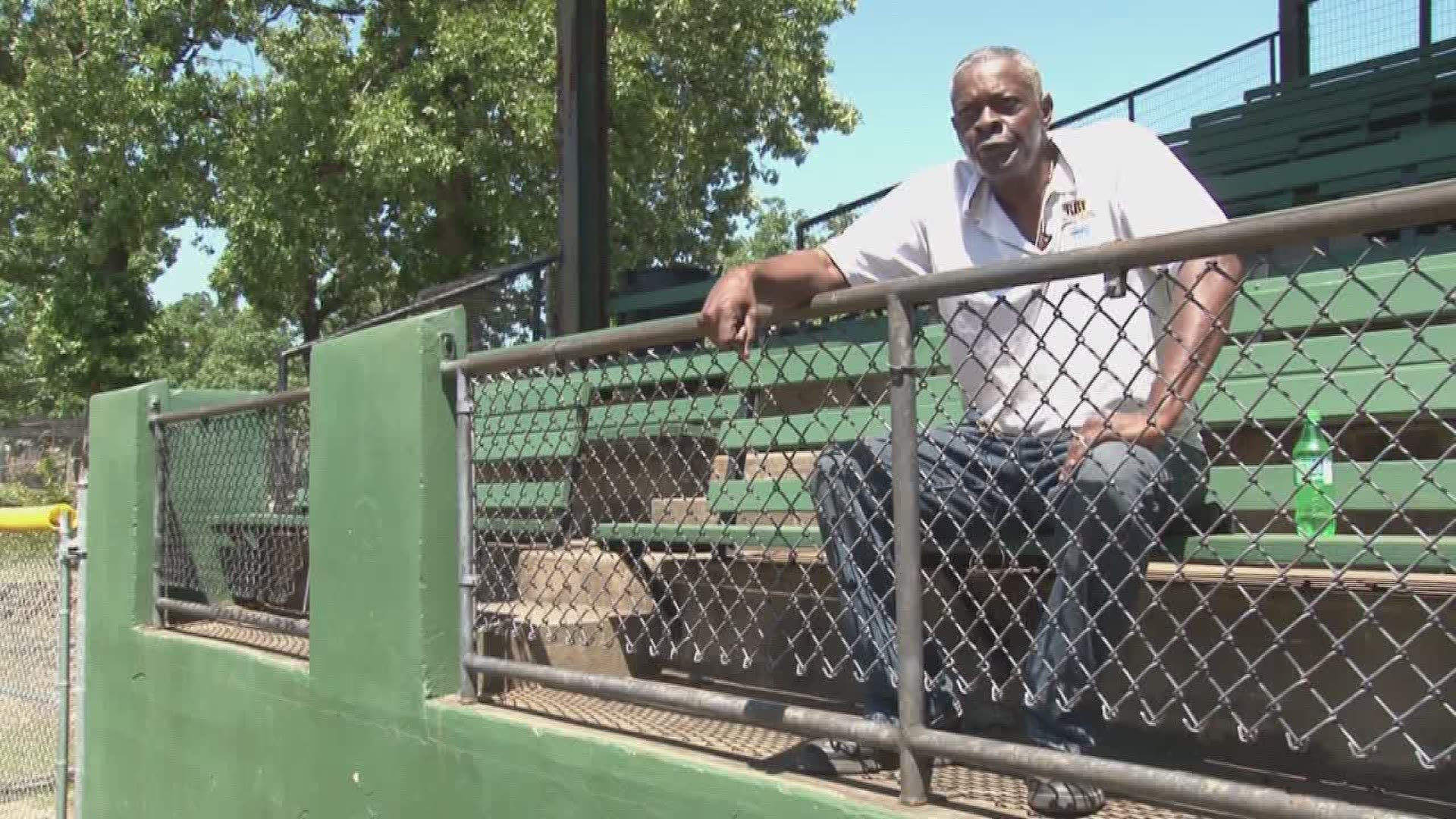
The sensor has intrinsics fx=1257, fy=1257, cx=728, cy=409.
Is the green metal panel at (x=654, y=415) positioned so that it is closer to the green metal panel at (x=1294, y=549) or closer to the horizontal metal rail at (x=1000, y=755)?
the green metal panel at (x=1294, y=549)

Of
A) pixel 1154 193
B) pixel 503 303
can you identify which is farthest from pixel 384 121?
pixel 1154 193

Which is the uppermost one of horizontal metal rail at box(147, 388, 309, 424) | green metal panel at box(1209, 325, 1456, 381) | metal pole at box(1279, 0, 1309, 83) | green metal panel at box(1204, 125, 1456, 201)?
metal pole at box(1279, 0, 1309, 83)

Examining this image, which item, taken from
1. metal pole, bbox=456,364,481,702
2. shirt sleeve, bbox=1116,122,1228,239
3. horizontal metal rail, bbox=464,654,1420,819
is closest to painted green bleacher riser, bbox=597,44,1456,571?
shirt sleeve, bbox=1116,122,1228,239

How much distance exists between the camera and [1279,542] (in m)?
2.78

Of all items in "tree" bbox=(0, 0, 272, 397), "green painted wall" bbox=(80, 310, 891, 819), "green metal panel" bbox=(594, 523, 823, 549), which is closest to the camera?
"green painted wall" bbox=(80, 310, 891, 819)

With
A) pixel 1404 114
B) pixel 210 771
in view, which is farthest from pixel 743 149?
pixel 210 771

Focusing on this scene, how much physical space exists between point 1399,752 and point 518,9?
1378 cm

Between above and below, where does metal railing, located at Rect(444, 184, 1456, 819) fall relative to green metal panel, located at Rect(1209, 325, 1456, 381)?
below

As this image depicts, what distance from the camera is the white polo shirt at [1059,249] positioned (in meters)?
2.71

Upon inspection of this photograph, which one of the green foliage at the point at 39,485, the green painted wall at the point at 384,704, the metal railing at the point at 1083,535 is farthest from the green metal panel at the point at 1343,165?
the green foliage at the point at 39,485

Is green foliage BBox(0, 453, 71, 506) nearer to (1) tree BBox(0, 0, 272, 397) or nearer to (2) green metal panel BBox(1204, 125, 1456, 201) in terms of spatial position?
(1) tree BBox(0, 0, 272, 397)

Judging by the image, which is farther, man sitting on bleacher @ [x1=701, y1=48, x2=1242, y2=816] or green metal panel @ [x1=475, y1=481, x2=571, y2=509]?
green metal panel @ [x1=475, y1=481, x2=571, y2=509]

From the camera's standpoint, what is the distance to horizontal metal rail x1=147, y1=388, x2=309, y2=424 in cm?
462

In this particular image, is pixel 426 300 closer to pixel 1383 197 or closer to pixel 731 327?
pixel 731 327
